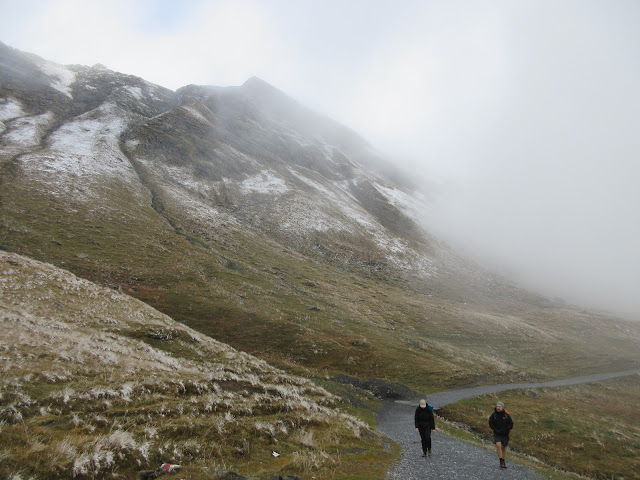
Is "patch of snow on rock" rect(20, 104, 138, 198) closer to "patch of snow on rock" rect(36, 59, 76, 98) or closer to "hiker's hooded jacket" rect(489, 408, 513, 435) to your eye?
"patch of snow on rock" rect(36, 59, 76, 98)

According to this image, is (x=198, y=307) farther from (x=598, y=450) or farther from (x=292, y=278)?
(x=598, y=450)

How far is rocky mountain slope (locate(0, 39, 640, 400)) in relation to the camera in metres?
55.3

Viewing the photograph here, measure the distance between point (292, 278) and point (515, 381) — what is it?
165ft

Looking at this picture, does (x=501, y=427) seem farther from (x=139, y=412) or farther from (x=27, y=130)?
(x=27, y=130)

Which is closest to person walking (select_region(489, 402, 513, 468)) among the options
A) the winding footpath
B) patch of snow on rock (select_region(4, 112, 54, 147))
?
the winding footpath

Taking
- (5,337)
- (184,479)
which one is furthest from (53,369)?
(184,479)

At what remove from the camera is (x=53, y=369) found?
18719mm

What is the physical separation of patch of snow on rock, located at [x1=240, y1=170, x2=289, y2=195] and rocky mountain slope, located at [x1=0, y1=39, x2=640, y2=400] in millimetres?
879

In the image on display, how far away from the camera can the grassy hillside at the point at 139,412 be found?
11359 millimetres

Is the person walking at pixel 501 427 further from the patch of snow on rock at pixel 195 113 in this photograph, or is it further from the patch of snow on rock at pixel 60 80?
the patch of snow on rock at pixel 60 80

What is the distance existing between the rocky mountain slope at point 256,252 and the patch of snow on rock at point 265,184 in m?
0.88

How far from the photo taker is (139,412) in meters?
16.2

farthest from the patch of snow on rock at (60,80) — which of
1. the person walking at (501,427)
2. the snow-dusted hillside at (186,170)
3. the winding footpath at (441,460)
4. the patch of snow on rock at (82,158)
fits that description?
the person walking at (501,427)

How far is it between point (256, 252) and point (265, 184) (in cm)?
5984
